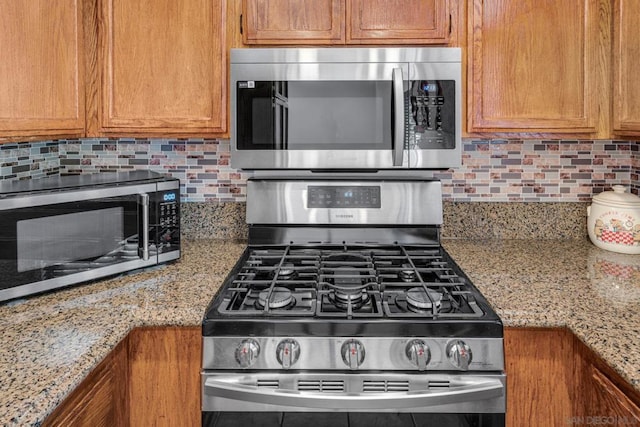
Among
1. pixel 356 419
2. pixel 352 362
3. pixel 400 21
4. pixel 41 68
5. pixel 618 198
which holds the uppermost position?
pixel 400 21

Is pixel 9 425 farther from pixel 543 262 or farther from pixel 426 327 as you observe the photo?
pixel 543 262

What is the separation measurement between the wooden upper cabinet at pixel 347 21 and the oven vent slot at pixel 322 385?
1107 mm

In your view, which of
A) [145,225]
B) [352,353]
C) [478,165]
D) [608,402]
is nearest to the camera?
[608,402]

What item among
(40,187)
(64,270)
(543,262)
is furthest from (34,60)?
(543,262)

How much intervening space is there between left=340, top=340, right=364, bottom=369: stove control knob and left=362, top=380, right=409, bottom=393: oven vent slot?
55 mm

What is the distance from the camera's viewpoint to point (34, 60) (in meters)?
→ 1.48

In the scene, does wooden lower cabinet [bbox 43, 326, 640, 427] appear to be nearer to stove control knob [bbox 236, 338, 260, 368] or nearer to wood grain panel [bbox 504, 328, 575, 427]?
wood grain panel [bbox 504, 328, 575, 427]

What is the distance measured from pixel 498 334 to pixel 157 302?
878 mm

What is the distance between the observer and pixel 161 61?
173 cm

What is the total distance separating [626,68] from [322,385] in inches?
55.4

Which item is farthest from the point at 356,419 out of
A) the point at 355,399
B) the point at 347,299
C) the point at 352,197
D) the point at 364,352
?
the point at 352,197

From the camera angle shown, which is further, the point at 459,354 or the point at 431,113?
the point at 431,113

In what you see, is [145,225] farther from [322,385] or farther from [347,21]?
[347,21]

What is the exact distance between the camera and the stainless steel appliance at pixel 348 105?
1697mm
